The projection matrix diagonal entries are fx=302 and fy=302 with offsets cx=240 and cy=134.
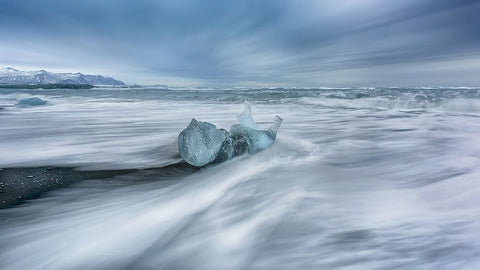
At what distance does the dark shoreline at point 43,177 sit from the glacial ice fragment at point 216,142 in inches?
7.4

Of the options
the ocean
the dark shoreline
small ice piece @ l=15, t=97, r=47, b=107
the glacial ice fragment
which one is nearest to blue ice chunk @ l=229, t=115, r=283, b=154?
the glacial ice fragment

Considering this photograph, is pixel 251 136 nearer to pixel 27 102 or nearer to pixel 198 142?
pixel 198 142

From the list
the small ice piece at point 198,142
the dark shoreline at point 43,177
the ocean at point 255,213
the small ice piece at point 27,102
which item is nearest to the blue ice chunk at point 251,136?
the ocean at point 255,213

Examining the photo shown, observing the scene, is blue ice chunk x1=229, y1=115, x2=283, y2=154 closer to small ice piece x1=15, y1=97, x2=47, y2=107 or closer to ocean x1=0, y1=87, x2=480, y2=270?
ocean x1=0, y1=87, x2=480, y2=270

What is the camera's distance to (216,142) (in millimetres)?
3602

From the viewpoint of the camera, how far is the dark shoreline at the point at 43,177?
261 centimetres

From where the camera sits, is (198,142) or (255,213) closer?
(255,213)

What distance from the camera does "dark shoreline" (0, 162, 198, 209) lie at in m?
2.61

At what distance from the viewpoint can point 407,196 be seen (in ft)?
8.78

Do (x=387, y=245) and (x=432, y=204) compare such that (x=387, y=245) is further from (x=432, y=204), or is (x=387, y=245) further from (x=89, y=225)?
(x=89, y=225)

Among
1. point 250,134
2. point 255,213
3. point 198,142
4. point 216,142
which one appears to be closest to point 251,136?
point 250,134

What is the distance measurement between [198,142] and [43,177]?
166 centimetres

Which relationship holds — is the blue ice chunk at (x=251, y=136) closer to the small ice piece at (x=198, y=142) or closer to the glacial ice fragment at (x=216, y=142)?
the glacial ice fragment at (x=216, y=142)

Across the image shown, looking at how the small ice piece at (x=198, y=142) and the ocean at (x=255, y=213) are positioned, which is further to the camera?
the small ice piece at (x=198, y=142)
